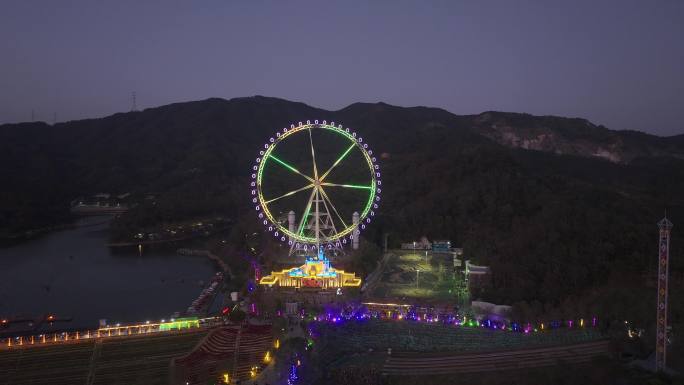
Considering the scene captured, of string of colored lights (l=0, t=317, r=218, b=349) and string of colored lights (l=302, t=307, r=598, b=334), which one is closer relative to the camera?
string of colored lights (l=0, t=317, r=218, b=349)

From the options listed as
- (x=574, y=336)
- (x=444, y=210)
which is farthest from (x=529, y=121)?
(x=574, y=336)

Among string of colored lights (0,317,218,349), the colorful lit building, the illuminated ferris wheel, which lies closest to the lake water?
string of colored lights (0,317,218,349)

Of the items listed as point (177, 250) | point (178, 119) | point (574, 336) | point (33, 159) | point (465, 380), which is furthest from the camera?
point (178, 119)

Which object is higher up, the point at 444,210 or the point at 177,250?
the point at 444,210

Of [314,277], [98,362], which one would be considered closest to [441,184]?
[314,277]

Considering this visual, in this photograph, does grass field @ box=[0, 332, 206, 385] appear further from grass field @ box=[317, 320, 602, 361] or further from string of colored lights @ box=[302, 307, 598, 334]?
string of colored lights @ box=[302, 307, 598, 334]

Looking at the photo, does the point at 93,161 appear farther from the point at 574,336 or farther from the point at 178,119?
the point at 574,336

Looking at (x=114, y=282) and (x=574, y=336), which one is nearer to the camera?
(x=574, y=336)
